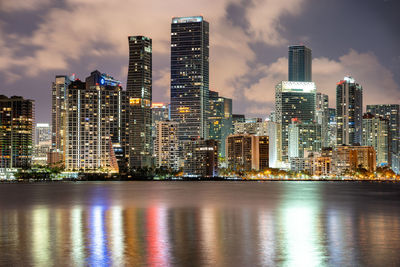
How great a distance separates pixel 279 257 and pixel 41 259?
1581 cm

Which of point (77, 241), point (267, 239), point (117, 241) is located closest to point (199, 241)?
point (267, 239)

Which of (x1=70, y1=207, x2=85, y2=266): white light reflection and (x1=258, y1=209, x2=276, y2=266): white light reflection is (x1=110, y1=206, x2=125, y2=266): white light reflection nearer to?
(x1=70, y1=207, x2=85, y2=266): white light reflection

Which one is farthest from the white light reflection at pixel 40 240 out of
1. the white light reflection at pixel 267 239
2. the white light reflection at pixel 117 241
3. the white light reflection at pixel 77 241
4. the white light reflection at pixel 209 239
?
the white light reflection at pixel 267 239

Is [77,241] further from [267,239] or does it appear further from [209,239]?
[267,239]

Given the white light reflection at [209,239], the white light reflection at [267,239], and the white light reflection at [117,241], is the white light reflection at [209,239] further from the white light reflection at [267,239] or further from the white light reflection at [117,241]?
the white light reflection at [117,241]

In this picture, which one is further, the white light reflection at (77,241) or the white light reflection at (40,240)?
the white light reflection at (40,240)

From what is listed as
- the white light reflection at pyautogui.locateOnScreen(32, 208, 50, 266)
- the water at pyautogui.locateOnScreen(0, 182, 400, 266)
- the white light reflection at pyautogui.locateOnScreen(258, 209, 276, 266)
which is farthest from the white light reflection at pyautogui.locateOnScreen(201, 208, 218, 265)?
the white light reflection at pyautogui.locateOnScreen(32, 208, 50, 266)

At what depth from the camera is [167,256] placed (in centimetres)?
3475

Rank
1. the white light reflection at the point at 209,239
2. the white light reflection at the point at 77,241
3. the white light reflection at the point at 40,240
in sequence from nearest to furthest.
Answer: the white light reflection at the point at 77,241 < the white light reflection at the point at 40,240 < the white light reflection at the point at 209,239

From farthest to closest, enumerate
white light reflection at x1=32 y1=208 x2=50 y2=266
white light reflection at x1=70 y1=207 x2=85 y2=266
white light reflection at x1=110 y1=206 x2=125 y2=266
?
white light reflection at x1=32 y1=208 x2=50 y2=266, white light reflection at x1=70 y1=207 x2=85 y2=266, white light reflection at x1=110 y1=206 x2=125 y2=266

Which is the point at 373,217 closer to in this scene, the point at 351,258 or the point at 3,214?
the point at 351,258

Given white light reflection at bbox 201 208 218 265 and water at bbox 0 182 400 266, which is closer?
water at bbox 0 182 400 266

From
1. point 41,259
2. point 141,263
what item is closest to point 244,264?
point 141,263

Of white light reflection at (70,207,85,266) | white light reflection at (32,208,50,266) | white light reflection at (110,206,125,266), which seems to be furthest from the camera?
white light reflection at (32,208,50,266)
